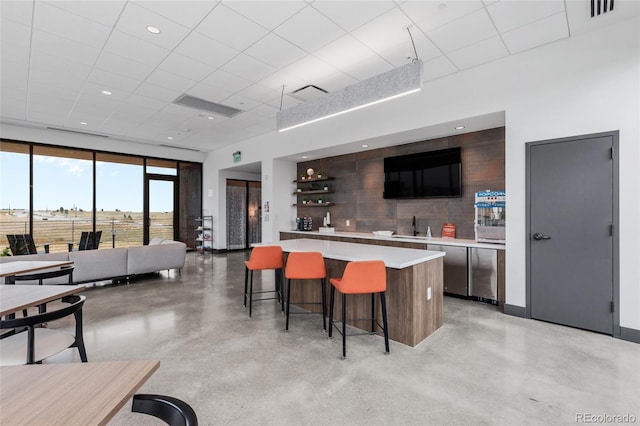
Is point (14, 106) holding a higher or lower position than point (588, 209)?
higher

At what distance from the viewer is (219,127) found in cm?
712

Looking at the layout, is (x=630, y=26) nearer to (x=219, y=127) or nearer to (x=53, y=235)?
(x=219, y=127)

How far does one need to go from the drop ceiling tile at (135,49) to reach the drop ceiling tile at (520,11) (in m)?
3.72

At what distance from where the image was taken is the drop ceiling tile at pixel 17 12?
289cm

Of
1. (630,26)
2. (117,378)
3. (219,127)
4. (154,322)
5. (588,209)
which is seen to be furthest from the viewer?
(219,127)

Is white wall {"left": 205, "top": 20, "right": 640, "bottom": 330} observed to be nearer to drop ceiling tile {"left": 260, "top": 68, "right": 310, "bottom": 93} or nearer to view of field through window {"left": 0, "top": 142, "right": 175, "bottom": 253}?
drop ceiling tile {"left": 260, "top": 68, "right": 310, "bottom": 93}

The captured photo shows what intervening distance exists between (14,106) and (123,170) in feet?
10.2

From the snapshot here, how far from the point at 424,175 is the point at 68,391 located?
541 centimetres

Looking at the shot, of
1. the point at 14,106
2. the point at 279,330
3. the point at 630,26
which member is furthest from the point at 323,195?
the point at 14,106

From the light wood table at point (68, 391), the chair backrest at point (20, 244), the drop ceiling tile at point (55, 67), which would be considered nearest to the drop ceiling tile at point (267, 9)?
the drop ceiling tile at point (55, 67)

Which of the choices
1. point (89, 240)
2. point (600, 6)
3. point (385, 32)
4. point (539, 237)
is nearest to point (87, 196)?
point (89, 240)

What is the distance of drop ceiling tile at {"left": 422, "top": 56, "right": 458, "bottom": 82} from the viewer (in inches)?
157

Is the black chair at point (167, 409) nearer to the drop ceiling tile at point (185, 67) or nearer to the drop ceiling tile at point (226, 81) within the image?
the drop ceiling tile at point (185, 67)

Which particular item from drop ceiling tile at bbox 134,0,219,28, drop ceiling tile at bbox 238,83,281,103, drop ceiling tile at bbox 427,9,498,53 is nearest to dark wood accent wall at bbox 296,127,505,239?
drop ceiling tile at bbox 427,9,498,53
